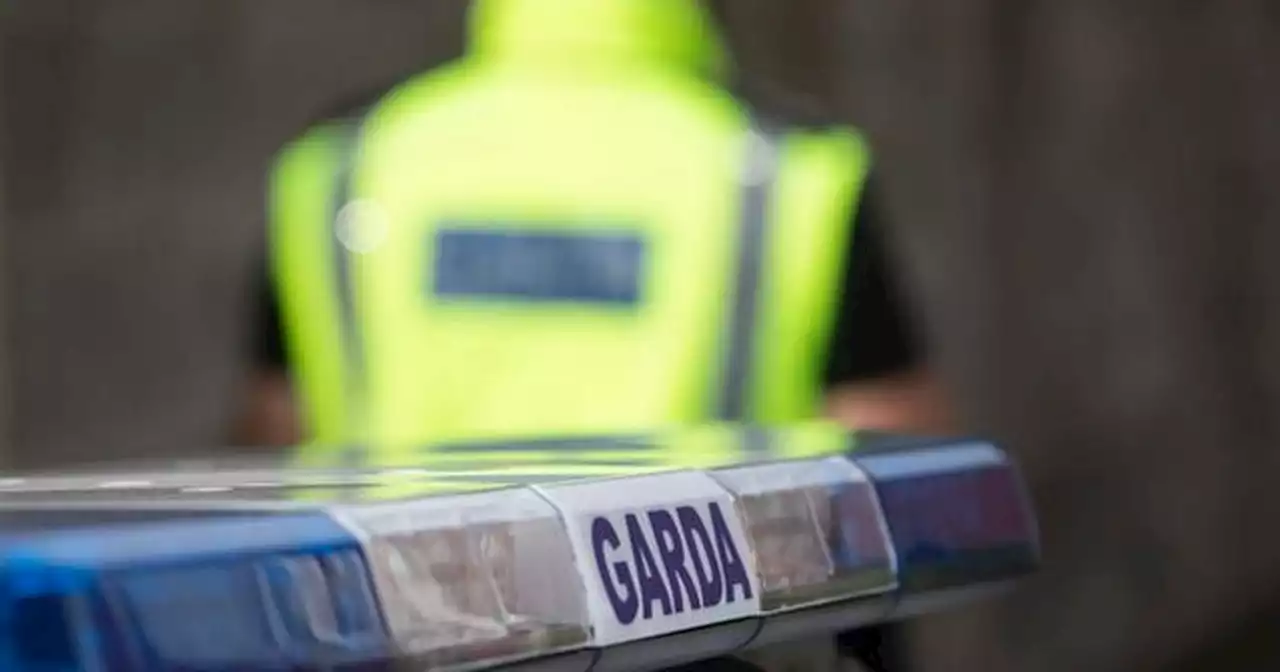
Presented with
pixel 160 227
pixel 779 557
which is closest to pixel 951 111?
pixel 160 227

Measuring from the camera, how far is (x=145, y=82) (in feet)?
11.1

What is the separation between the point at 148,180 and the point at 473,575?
9.57ft

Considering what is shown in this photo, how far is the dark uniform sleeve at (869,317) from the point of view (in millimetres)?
1550

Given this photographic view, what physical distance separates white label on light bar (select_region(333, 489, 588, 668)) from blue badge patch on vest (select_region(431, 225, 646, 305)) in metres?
0.93

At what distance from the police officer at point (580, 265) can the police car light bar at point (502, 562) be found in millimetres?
686

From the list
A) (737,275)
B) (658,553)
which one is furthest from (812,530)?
(737,275)

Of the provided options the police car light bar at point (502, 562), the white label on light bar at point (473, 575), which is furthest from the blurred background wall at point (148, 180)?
the white label on light bar at point (473, 575)

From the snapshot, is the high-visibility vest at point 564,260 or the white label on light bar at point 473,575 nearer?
the white label on light bar at point 473,575

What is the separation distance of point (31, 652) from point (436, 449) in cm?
48

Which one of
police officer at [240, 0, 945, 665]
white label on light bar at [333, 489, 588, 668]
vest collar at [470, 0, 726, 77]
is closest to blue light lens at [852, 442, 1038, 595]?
white label on light bar at [333, 489, 588, 668]

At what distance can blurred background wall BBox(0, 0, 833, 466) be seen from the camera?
3.34 meters

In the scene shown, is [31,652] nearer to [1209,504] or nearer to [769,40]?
[769,40]

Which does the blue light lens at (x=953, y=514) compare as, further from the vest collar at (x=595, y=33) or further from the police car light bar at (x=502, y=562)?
the vest collar at (x=595, y=33)

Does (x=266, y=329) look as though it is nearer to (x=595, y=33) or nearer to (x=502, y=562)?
(x=595, y=33)
